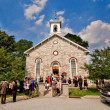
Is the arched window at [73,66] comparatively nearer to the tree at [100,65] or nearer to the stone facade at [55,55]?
the stone facade at [55,55]

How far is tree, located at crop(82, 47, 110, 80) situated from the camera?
13.1 meters

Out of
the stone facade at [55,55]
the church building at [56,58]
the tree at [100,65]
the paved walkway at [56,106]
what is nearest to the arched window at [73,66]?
the church building at [56,58]

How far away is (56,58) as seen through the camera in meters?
20.1

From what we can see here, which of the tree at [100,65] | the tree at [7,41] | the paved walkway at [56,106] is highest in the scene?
the tree at [7,41]

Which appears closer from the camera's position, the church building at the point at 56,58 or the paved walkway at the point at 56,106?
the paved walkway at the point at 56,106

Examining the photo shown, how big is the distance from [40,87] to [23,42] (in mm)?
34015

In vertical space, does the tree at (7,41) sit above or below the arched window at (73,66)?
above

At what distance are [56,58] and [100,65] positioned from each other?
27.8ft

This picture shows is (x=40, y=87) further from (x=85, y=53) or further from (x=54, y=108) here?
(x=85, y=53)

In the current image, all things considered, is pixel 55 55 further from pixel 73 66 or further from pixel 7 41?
pixel 7 41

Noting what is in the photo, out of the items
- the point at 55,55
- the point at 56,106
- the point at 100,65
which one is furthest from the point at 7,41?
the point at 56,106

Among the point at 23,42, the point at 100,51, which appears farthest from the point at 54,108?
the point at 23,42

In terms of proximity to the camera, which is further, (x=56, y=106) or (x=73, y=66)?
(x=73, y=66)

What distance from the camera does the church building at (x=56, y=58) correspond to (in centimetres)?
1947
